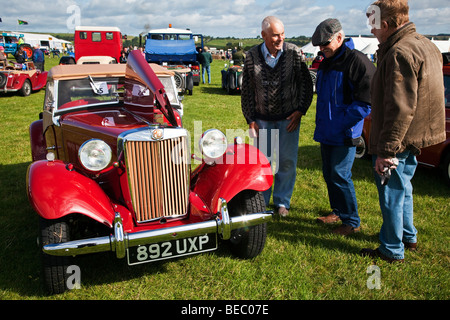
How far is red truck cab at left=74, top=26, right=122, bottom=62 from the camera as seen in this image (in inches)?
775

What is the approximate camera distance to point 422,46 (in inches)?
95.5

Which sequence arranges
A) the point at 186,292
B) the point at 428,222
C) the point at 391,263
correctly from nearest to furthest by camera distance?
1. the point at 186,292
2. the point at 391,263
3. the point at 428,222

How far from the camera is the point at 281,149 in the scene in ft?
12.6

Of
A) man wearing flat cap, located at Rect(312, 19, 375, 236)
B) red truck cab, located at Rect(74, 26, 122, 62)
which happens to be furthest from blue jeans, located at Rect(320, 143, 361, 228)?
red truck cab, located at Rect(74, 26, 122, 62)

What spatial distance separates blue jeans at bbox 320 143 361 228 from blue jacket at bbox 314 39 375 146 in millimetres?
120

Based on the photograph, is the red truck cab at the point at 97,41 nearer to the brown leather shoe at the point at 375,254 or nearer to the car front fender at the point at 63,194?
the car front fender at the point at 63,194

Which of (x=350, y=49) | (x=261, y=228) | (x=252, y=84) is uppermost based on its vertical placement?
(x=350, y=49)

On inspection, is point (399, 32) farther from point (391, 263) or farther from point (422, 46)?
point (391, 263)

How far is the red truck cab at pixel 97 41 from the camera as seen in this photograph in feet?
64.6

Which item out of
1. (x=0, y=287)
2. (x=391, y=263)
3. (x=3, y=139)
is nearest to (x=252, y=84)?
(x=391, y=263)

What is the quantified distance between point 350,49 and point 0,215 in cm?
409

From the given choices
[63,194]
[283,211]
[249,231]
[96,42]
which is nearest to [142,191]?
[63,194]

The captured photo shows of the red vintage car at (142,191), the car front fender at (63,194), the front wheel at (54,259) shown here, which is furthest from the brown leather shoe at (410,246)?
the front wheel at (54,259)
